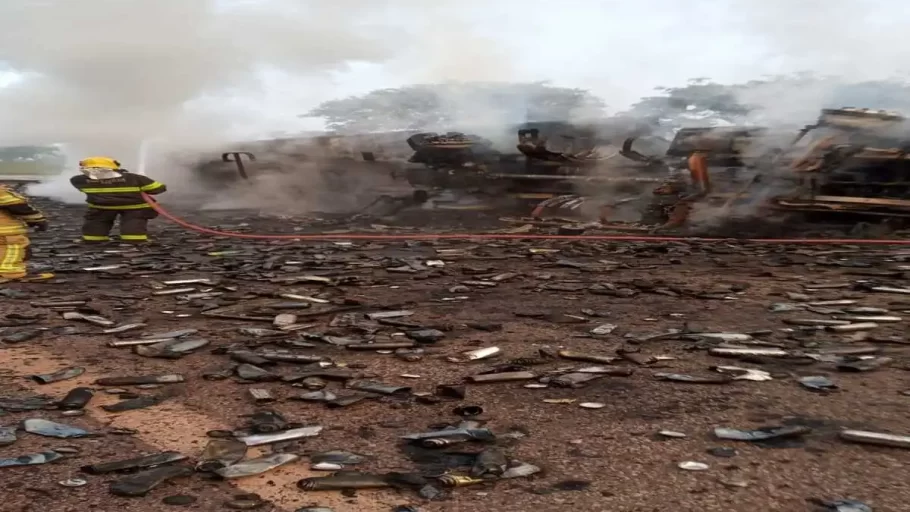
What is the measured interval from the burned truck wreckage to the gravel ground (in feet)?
10.8

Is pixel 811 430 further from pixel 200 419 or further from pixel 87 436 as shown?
pixel 87 436

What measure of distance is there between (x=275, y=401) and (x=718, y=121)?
14.4 m

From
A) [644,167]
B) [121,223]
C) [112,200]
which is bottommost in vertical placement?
[121,223]

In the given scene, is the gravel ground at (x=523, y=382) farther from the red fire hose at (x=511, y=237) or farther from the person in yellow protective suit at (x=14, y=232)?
the red fire hose at (x=511, y=237)

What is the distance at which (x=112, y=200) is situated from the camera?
14047 mm

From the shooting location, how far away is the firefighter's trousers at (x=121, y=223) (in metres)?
14.2

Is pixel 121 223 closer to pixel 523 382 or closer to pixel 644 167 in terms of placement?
pixel 523 382

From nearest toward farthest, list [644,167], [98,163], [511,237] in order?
[98,163], [511,237], [644,167]

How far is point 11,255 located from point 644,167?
13389mm

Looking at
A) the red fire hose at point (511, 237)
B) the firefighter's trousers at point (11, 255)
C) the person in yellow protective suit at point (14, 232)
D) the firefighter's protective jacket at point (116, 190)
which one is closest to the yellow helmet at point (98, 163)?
the firefighter's protective jacket at point (116, 190)

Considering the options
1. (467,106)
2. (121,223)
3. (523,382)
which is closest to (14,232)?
(121,223)

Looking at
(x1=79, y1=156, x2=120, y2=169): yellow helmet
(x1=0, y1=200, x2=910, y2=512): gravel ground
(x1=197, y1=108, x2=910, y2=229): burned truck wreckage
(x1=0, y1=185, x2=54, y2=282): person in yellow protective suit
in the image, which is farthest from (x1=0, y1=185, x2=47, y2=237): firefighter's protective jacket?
(x1=197, y1=108, x2=910, y2=229): burned truck wreckage

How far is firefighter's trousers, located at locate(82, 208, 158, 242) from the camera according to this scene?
14.2 m

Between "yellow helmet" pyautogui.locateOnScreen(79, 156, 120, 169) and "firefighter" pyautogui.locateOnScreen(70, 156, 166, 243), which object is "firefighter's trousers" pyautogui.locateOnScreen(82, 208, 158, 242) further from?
"yellow helmet" pyautogui.locateOnScreen(79, 156, 120, 169)
